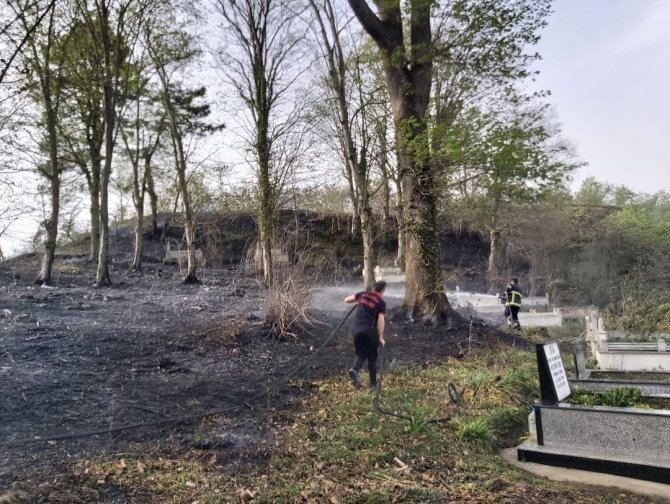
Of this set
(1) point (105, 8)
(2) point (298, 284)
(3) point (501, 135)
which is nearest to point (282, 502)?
(2) point (298, 284)

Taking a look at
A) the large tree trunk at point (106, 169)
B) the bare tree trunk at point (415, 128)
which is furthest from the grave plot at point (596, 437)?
the large tree trunk at point (106, 169)

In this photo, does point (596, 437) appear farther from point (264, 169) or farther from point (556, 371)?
point (264, 169)

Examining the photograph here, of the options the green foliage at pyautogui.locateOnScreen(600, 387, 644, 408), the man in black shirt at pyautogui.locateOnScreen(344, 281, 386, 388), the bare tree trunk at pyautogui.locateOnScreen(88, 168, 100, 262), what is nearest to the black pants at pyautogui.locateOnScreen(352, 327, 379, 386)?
the man in black shirt at pyautogui.locateOnScreen(344, 281, 386, 388)

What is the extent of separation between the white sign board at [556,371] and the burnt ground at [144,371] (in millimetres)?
3394

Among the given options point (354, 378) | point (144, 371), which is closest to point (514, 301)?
point (354, 378)

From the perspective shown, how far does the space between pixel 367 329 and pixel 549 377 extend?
8.95 feet

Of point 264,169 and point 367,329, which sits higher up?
point 264,169

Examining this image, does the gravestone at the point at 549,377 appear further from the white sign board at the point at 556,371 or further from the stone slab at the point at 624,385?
the stone slab at the point at 624,385

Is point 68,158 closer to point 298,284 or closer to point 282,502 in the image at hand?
point 298,284

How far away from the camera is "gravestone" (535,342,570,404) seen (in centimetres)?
634

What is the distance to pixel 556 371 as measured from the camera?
6.58 meters

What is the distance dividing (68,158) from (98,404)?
21297mm

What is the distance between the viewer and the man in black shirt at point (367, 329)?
814 centimetres

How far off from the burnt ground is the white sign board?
3.39m
